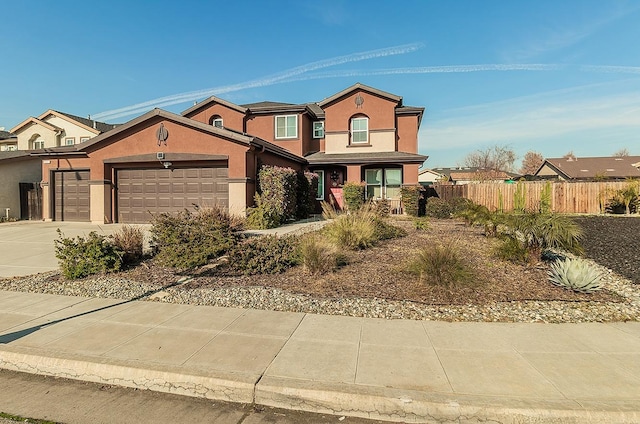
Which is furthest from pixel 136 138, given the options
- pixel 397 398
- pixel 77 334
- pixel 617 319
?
pixel 617 319

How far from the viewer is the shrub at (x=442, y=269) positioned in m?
6.35

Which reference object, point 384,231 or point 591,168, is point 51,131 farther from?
point 591,168

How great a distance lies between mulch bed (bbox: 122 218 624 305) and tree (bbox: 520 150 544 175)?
68926 mm

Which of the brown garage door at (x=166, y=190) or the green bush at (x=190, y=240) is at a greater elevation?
the brown garage door at (x=166, y=190)

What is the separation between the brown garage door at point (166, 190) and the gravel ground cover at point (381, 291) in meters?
7.28

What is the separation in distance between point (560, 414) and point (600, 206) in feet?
82.4

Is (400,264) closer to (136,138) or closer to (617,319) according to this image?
(617,319)

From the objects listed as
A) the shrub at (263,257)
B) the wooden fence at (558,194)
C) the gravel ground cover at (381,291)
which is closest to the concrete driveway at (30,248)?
the gravel ground cover at (381,291)

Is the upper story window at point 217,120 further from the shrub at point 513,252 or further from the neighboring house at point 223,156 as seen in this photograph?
the shrub at point 513,252

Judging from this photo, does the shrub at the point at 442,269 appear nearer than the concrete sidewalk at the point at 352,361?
No

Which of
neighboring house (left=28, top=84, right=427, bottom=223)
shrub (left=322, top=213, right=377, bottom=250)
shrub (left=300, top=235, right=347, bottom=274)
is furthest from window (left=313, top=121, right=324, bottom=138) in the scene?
shrub (left=300, top=235, right=347, bottom=274)

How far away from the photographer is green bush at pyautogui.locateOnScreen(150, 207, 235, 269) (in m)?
7.97

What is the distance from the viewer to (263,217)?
13.6 metres

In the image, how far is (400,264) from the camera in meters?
7.84
